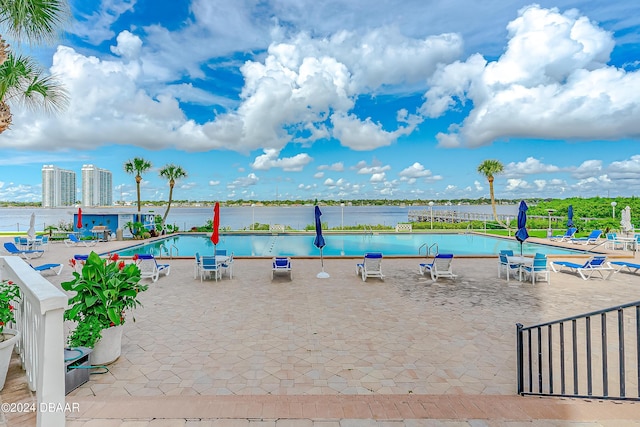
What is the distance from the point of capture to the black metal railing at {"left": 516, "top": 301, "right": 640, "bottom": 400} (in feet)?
9.06

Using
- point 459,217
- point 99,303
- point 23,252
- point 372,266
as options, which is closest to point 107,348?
point 99,303

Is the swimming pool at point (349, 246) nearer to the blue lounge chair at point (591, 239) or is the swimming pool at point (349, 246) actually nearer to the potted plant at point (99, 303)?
the blue lounge chair at point (591, 239)

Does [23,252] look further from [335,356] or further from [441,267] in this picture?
[441,267]

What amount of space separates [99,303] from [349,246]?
15.9 m

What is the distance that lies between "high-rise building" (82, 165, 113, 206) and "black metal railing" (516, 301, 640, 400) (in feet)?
245

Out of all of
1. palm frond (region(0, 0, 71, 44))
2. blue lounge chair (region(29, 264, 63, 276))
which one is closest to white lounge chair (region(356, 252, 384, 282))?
palm frond (region(0, 0, 71, 44))

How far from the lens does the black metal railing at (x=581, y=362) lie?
9.06ft

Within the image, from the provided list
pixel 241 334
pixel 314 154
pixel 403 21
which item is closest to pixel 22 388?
pixel 241 334

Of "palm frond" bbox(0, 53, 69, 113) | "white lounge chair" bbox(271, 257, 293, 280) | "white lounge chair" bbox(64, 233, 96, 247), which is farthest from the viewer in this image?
"white lounge chair" bbox(64, 233, 96, 247)

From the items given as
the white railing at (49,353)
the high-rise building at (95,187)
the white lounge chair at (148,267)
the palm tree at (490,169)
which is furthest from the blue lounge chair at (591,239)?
the high-rise building at (95,187)

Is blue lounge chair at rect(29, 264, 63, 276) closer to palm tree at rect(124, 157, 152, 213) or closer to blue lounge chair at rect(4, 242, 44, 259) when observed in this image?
blue lounge chair at rect(4, 242, 44, 259)

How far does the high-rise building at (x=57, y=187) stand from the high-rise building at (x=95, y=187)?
7.43 feet

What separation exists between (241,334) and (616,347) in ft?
18.0

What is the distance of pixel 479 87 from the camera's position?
70.3 feet
